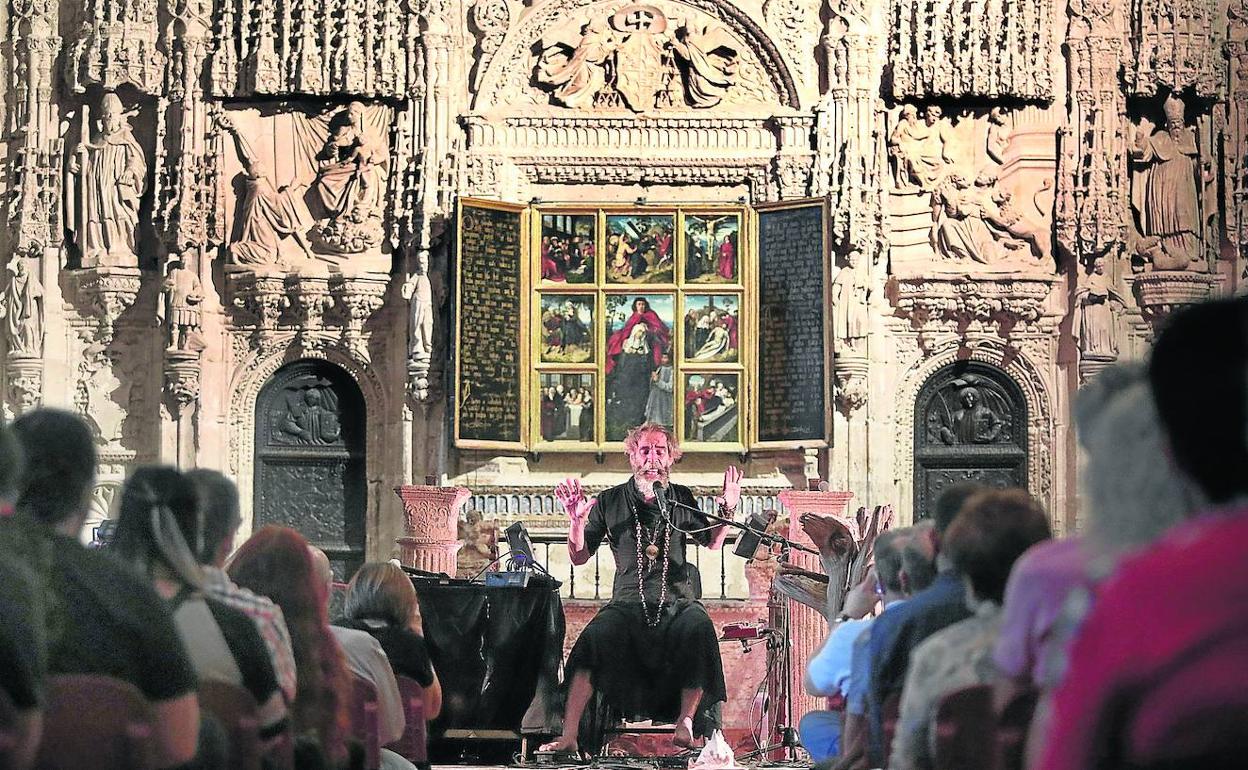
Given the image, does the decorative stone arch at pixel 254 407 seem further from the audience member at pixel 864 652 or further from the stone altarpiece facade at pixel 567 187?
the audience member at pixel 864 652

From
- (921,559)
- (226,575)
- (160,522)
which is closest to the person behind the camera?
(160,522)

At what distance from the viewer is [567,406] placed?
14.7 m

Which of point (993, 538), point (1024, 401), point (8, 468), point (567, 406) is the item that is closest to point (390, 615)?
point (993, 538)

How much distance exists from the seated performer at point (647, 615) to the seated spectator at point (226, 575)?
583cm

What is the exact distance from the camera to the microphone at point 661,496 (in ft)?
33.4

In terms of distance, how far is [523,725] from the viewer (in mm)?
9953

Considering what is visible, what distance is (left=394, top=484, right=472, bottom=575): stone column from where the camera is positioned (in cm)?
1219

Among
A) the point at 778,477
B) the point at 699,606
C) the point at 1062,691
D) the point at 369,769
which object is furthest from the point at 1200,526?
the point at 778,477

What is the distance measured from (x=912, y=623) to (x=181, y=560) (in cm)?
172

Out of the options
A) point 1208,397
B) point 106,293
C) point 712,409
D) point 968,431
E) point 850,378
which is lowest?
point 1208,397

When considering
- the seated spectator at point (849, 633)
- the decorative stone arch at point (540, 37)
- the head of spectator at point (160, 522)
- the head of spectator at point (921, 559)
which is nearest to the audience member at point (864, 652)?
the head of spectator at point (921, 559)

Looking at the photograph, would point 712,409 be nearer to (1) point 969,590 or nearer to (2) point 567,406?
(2) point 567,406

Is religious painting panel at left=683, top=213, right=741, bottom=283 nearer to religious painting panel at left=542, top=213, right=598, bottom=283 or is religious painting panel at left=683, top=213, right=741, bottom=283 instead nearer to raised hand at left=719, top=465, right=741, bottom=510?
religious painting panel at left=542, top=213, right=598, bottom=283

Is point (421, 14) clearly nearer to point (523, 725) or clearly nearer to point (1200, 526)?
point (523, 725)
